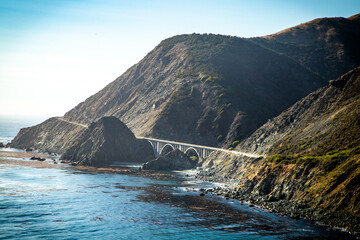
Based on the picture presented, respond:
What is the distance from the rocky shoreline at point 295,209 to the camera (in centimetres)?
4592

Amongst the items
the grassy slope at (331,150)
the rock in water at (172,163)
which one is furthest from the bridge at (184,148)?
the grassy slope at (331,150)

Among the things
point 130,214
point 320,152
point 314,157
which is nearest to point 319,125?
point 320,152

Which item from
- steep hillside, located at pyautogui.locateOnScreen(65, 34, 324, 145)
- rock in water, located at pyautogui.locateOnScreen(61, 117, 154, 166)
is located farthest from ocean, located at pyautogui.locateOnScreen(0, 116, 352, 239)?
steep hillside, located at pyautogui.locateOnScreen(65, 34, 324, 145)

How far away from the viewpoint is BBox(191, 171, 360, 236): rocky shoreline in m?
45.9

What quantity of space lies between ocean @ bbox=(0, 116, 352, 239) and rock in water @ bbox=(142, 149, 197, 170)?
96.5 ft

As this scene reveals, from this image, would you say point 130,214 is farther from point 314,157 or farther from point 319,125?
point 319,125

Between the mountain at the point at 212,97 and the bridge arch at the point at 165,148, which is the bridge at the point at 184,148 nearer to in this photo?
the bridge arch at the point at 165,148

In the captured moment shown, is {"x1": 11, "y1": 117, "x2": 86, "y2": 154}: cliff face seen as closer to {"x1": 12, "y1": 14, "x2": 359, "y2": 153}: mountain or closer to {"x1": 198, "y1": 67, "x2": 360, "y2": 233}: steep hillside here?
{"x1": 12, "y1": 14, "x2": 359, "y2": 153}: mountain

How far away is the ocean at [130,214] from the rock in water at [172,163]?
29.4 metres

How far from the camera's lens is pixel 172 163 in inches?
4395

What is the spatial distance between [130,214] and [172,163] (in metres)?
58.3

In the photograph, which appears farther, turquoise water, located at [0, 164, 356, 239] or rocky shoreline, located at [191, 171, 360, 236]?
rocky shoreline, located at [191, 171, 360, 236]

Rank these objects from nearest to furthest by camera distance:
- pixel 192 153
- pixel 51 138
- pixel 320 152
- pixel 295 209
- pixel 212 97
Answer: pixel 295 209 → pixel 320 152 → pixel 192 153 → pixel 212 97 → pixel 51 138

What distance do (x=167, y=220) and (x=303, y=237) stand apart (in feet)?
62.4
